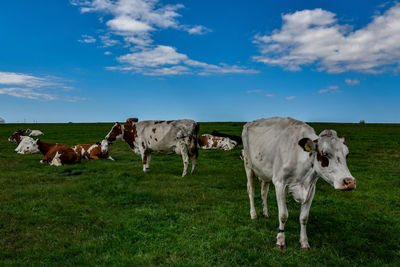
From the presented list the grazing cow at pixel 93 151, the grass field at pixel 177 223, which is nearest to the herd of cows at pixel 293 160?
the grass field at pixel 177 223

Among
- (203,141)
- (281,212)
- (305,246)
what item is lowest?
(305,246)

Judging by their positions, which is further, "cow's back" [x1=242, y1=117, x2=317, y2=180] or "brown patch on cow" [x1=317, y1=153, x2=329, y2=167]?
"cow's back" [x1=242, y1=117, x2=317, y2=180]

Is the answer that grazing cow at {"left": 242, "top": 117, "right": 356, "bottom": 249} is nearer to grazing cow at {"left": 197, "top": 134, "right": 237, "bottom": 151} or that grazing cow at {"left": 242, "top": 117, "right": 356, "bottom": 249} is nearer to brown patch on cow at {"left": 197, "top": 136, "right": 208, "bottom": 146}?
grazing cow at {"left": 197, "top": 134, "right": 237, "bottom": 151}

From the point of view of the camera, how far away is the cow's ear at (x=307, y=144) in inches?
190

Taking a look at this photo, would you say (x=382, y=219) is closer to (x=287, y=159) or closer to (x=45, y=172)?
(x=287, y=159)

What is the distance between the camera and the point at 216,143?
22.7 m

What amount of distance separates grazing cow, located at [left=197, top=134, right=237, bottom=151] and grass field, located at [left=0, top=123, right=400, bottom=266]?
10791 millimetres

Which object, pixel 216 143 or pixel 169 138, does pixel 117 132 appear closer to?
pixel 169 138

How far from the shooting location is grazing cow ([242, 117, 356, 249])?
4.61 m

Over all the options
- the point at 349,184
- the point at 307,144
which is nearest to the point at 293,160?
the point at 307,144

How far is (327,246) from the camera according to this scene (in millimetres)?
5516

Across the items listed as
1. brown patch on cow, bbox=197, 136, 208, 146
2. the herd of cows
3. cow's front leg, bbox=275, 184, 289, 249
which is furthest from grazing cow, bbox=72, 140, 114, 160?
cow's front leg, bbox=275, 184, 289, 249

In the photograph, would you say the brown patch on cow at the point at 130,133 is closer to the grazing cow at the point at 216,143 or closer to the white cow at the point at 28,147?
the white cow at the point at 28,147

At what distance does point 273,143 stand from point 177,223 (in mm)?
2905
